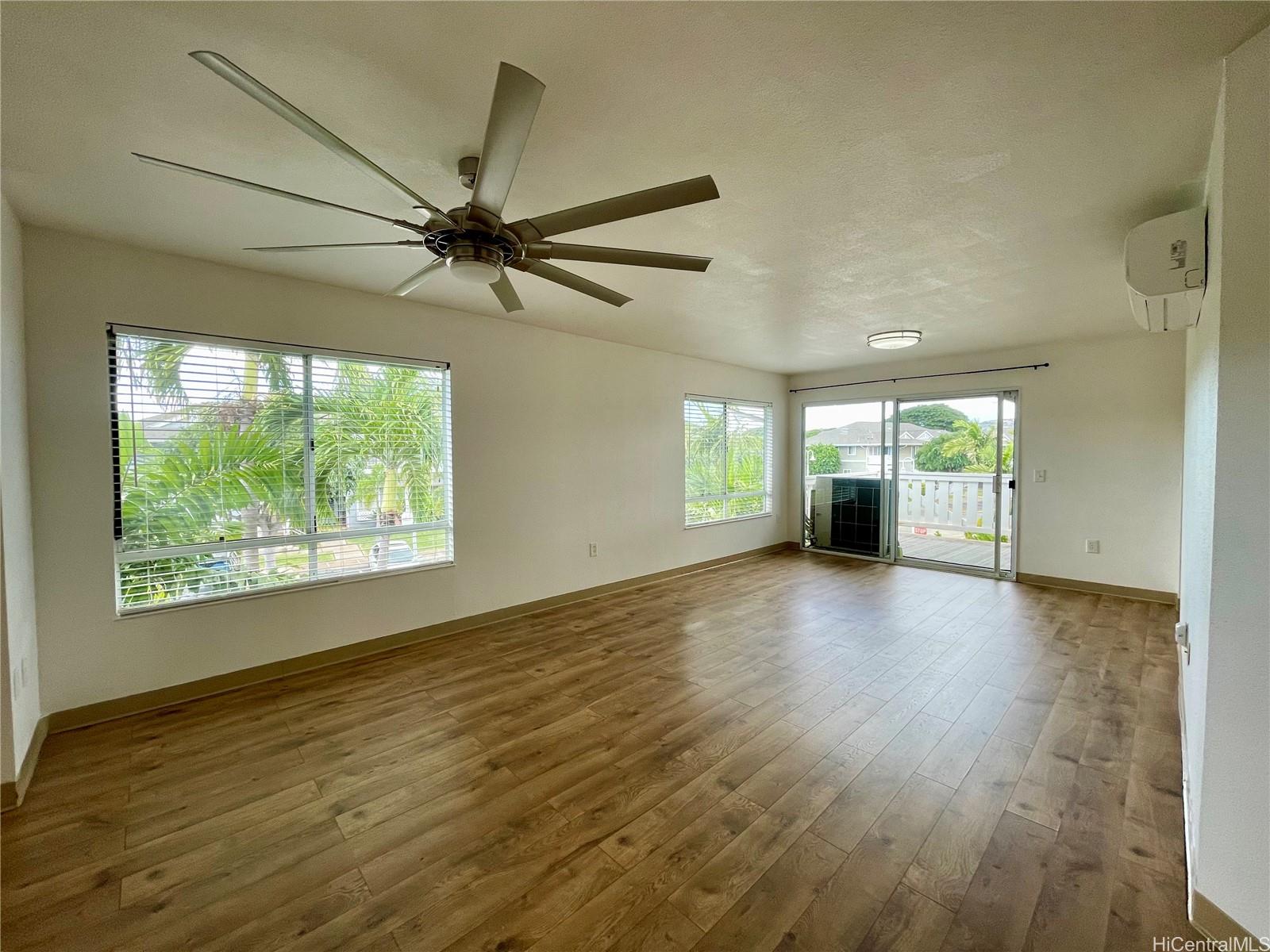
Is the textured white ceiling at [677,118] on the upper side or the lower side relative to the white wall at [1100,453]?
upper

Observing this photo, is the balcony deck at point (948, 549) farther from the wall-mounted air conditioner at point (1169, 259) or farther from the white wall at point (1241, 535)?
the white wall at point (1241, 535)

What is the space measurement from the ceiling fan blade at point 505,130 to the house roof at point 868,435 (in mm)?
5797

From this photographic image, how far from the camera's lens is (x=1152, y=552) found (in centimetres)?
445

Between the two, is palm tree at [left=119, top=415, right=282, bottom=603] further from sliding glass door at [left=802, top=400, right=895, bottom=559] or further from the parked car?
sliding glass door at [left=802, top=400, right=895, bottom=559]

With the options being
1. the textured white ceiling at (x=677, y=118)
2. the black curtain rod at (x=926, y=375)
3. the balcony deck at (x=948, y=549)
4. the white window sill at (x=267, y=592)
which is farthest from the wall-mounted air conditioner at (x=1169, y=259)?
the balcony deck at (x=948, y=549)

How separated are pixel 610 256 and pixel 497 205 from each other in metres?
0.45

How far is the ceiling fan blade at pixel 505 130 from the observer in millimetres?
1092

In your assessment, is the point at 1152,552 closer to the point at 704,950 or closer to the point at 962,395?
the point at 962,395

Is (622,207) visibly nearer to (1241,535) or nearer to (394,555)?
(1241,535)

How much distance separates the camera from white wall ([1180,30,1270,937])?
1.26m

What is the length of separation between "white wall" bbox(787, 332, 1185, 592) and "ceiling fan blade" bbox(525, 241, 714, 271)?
501 cm

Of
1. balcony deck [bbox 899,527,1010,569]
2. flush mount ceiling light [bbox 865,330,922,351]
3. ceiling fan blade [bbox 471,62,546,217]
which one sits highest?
flush mount ceiling light [bbox 865,330,922,351]

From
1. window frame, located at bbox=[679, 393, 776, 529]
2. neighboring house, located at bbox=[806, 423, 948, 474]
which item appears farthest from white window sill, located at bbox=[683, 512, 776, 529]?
neighboring house, located at bbox=[806, 423, 948, 474]

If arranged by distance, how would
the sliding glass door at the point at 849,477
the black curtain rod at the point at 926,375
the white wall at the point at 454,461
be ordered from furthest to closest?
the sliding glass door at the point at 849,477, the black curtain rod at the point at 926,375, the white wall at the point at 454,461
